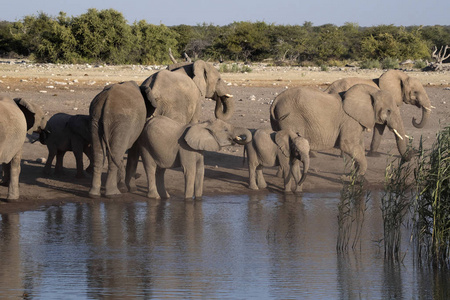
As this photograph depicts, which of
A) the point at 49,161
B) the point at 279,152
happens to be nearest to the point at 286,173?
the point at 279,152

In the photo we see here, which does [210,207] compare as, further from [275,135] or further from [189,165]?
[275,135]

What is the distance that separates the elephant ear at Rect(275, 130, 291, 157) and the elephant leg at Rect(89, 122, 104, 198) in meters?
2.15

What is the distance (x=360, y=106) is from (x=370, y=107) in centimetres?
15

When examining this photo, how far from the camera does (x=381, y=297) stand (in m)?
5.46

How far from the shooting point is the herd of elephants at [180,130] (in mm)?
8945

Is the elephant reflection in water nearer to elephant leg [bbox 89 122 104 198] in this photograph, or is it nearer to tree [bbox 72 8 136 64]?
elephant leg [bbox 89 122 104 198]

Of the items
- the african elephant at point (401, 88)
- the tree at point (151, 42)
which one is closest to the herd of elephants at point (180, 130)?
the african elephant at point (401, 88)

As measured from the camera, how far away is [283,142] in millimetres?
9648

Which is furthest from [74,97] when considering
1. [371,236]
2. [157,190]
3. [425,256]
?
A: [425,256]

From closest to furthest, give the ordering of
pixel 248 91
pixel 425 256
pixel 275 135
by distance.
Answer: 1. pixel 425 256
2. pixel 275 135
3. pixel 248 91

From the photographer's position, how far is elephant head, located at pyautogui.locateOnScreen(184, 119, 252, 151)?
29.2 feet

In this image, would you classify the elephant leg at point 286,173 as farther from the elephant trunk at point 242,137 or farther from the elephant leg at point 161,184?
the elephant leg at point 161,184

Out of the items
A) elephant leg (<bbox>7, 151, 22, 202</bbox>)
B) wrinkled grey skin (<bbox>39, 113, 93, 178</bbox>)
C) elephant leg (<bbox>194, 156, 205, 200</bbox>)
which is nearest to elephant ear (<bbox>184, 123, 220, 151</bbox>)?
elephant leg (<bbox>194, 156, 205, 200</bbox>)

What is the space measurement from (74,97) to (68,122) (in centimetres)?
669
